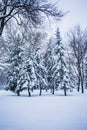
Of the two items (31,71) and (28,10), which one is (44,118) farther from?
(31,71)

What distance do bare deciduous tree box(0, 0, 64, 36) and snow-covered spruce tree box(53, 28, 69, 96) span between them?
20486 millimetres

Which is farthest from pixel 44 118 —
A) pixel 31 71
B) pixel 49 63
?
pixel 49 63

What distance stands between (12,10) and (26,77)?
65.7 ft

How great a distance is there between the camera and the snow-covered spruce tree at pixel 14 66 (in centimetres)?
2962

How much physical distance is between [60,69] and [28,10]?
2143cm

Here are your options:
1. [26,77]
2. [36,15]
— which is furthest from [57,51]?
[36,15]

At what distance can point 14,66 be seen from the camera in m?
30.1

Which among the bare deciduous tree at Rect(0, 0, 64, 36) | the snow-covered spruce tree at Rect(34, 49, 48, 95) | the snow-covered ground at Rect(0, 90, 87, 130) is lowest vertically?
the snow-covered ground at Rect(0, 90, 87, 130)

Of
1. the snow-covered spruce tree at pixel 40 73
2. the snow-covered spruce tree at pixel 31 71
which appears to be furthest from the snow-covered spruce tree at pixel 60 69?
the snow-covered spruce tree at pixel 31 71

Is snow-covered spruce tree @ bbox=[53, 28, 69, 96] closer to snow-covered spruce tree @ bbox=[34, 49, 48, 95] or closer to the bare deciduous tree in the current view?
snow-covered spruce tree @ bbox=[34, 49, 48, 95]

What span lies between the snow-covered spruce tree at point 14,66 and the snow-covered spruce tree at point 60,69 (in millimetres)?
7015

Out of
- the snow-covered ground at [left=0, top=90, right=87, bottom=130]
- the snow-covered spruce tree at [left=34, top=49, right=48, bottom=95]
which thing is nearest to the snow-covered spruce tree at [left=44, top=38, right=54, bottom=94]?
the snow-covered spruce tree at [left=34, top=49, right=48, bottom=95]

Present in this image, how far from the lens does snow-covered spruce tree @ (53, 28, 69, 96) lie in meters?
27.8

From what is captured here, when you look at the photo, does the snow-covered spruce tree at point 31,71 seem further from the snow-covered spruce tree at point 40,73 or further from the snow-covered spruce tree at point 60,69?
the snow-covered spruce tree at point 60,69
